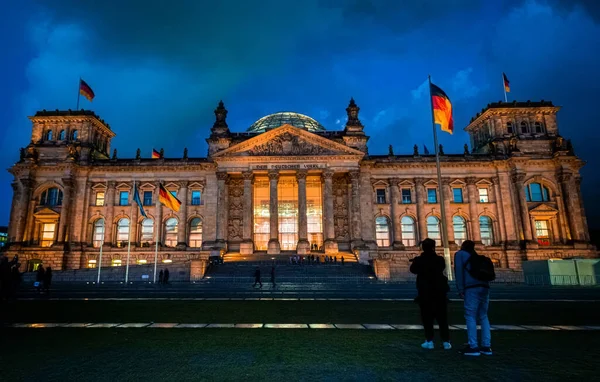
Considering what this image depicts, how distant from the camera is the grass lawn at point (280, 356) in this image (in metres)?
5.14

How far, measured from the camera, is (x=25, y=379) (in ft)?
16.2

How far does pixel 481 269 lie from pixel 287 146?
44.1 metres

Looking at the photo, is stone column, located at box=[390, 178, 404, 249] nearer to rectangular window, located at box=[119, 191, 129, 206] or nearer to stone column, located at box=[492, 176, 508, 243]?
stone column, located at box=[492, 176, 508, 243]

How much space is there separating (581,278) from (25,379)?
1510 inches

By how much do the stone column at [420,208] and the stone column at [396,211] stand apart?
8.76 ft

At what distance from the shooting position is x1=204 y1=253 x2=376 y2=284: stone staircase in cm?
3256

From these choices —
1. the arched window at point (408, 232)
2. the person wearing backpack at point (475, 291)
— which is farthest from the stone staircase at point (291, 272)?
the person wearing backpack at point (475, 291)

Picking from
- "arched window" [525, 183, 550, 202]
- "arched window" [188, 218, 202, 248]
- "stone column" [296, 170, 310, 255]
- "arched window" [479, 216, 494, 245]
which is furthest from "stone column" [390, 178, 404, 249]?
"arched window" [188, 218, 202, 248]

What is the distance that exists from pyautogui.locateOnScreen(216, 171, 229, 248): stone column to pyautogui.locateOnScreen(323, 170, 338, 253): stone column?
521 inches

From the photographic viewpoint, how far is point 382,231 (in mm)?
52531

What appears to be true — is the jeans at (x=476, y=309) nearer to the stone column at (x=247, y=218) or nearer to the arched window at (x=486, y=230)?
the stone column at (x=247, y=218)

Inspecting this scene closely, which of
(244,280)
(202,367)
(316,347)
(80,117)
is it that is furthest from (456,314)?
(80,117)

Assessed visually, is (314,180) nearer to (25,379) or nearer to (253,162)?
(253,162)

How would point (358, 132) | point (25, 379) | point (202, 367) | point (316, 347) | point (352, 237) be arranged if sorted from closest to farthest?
point (25, 379), point (202, 367), point (316, 347), point (352, 237), point (358, 132)
